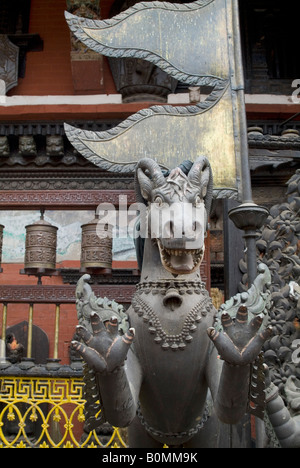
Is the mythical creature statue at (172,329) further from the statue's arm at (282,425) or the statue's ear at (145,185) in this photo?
the statue's arm at (282,425)

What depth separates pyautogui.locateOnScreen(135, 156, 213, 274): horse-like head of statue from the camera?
1947mm

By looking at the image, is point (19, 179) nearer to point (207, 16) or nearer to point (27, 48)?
point (27, 48)

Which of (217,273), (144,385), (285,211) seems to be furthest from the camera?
(217,273)

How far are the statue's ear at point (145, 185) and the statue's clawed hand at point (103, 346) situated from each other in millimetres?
600

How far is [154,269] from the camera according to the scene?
219 cm

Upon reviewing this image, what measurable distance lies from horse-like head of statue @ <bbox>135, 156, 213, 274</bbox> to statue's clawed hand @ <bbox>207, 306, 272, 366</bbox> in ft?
1.14

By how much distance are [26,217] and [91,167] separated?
1189 mm

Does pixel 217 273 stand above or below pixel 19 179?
below

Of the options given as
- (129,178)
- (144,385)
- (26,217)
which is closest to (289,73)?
(129,178)

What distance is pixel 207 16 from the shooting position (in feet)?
9.87

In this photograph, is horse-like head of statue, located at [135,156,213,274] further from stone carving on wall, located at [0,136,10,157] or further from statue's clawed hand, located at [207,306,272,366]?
stone carving on wall, located at [0,136,10,157]

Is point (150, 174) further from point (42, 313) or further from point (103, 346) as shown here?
point (42, 313)

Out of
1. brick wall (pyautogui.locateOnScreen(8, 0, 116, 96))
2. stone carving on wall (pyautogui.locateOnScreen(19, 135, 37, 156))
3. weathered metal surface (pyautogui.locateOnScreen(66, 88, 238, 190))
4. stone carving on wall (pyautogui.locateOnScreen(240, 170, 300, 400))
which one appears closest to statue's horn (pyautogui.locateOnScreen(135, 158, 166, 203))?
weathered metal surface (pyautogui.locateOnScreen(66, 88, 238, 190))

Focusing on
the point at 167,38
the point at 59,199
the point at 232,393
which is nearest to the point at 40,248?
the point at 59,199
